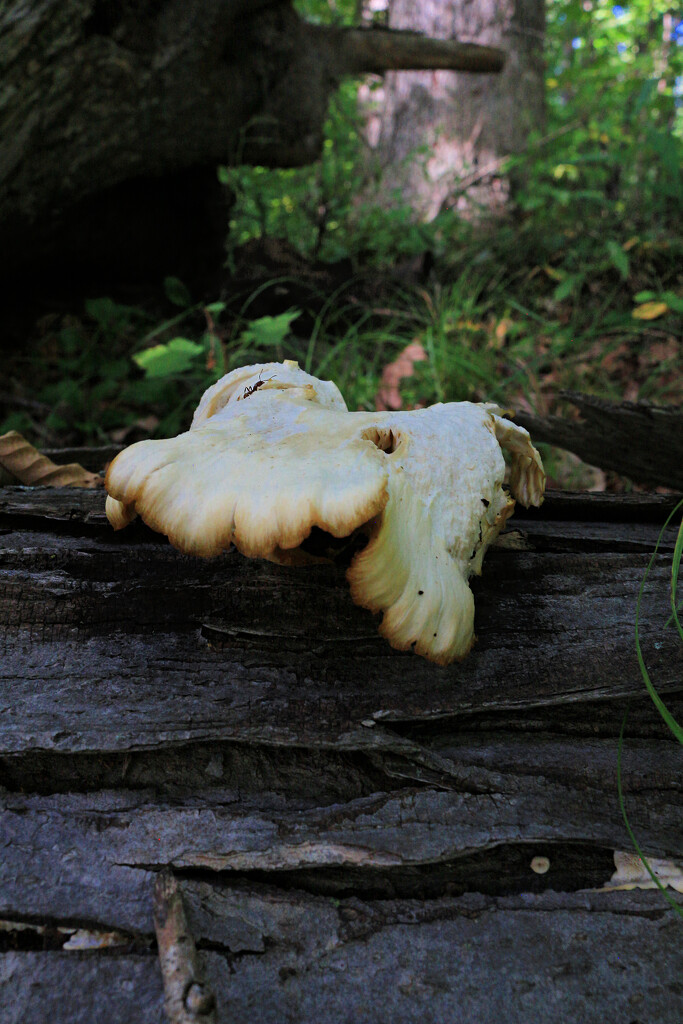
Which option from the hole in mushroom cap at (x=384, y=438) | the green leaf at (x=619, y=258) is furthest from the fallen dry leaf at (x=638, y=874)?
the green leaf at (x=619, y=258)

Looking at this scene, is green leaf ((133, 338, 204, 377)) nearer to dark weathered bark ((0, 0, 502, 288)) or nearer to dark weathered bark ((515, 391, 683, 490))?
dark weathered bark ((0, 0, 502, 288))

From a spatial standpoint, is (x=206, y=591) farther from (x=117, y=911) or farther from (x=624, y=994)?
(x=624, y=994)

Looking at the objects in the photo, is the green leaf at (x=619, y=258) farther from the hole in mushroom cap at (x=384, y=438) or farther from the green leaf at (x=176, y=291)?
the hole in mushroom cap at (x=384, y=438)

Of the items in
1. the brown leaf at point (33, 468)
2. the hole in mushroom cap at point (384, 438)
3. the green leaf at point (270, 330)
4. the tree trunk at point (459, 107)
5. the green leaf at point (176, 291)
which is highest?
the tree trunk at point (459, 107)

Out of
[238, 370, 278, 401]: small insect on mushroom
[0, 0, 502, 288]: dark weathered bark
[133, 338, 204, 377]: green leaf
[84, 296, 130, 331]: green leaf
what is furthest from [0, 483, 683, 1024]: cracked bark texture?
[84, 296, 130, 331]: green leaf

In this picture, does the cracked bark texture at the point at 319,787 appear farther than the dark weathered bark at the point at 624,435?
No

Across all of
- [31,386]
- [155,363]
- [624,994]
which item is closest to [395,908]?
[624,994]

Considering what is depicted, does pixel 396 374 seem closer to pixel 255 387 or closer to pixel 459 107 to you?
pixel 255 387

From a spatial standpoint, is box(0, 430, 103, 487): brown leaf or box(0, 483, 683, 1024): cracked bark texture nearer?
box(0, 483, 683, 1024): cracked bark texture
